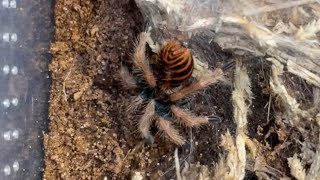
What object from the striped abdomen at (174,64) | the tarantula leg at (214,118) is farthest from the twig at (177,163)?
the striped abdomen at (174,64)

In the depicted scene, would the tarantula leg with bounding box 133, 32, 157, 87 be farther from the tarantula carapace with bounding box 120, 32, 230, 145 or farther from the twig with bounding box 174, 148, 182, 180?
the twig with bounding box 174, 148, 182, 180

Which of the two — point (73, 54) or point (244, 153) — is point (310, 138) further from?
point (73, 54)

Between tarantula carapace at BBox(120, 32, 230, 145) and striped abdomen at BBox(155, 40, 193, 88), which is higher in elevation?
striped abdomen at BBox(155, 40, 193, 88)

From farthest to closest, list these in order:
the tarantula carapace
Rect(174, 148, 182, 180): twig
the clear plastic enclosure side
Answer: Rect(174, 148, 182, 180): twig < the tarantula carapace < the clear plastic enclosure side

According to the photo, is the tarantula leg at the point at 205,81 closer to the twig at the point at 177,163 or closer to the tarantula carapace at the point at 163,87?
the tarantula carapace at the point at 163,87

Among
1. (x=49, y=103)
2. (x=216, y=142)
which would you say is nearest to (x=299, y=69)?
(x=216, y=142)

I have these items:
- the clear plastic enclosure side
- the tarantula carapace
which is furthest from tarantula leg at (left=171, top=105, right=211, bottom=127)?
the clear plastic enclosure side

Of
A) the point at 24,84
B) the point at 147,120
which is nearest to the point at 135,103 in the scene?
the point at 147,120
